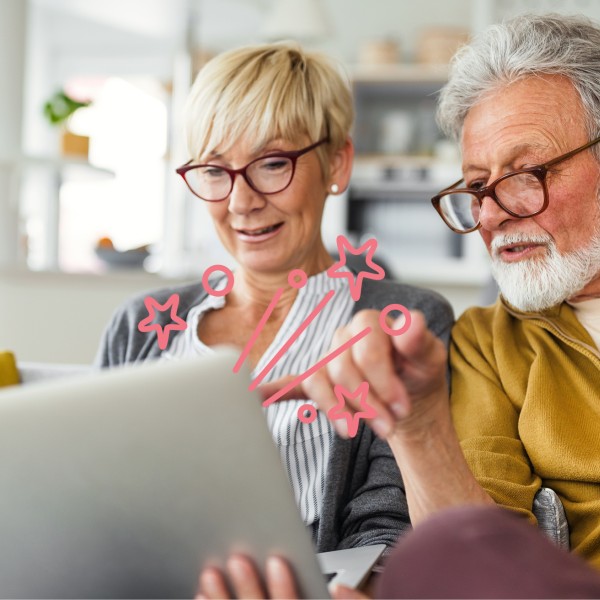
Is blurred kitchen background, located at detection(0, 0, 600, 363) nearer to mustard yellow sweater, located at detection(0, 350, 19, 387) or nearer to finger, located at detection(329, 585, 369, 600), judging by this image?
mustard yellow sweater, located at detection(0, 350, 19, 387)

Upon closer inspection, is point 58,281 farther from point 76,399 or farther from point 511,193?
point 76,399

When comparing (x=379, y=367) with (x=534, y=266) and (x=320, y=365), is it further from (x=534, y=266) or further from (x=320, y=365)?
(x=534, y=266)

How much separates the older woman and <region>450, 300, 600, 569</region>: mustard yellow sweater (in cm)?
14

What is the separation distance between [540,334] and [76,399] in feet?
3.09

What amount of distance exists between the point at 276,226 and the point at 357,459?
18.0 inches

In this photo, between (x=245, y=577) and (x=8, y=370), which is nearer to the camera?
(x=245, y=577)

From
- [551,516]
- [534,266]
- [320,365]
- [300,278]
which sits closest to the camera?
[320,365]

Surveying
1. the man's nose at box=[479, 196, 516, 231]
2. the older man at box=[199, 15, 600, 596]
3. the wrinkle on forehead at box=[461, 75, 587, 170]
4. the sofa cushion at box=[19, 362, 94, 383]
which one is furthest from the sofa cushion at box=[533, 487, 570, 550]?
the sofa cushion at box=[19, 362, 94, 383]

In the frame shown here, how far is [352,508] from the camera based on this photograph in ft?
4.67

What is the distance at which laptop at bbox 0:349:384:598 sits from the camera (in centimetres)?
74

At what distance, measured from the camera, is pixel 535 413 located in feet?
4.46

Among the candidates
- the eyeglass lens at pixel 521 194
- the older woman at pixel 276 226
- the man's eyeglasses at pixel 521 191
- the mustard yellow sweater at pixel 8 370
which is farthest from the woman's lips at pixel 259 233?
the mustard yellow sweater at pixel 8 370
